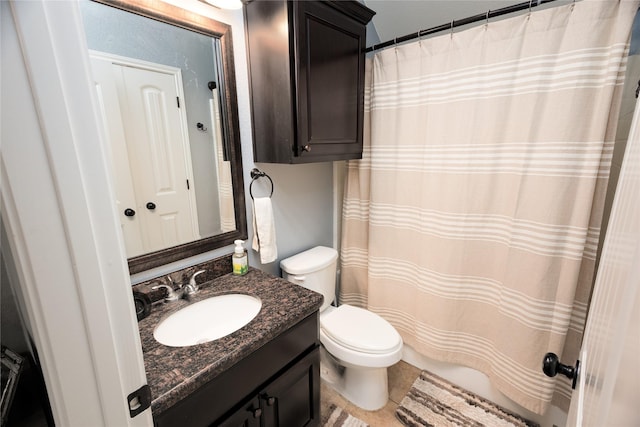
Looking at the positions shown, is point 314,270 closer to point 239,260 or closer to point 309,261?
point 309,261

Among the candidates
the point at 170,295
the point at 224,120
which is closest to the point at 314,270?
the point at 170,295

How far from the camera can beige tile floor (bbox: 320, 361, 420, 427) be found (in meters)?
1.50

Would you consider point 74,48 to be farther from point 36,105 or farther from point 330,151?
Answer: point 330,151

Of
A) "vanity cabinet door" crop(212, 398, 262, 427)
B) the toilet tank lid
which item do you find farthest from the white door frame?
the toilet tank lid

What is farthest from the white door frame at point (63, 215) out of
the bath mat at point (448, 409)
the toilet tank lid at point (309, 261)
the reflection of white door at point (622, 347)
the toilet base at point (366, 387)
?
the bath mat at point (448, 409)

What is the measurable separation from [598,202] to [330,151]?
44.4 inches

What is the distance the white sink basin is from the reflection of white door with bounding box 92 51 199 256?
280 mm

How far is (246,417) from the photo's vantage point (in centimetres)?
92

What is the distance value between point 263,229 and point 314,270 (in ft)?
1.25

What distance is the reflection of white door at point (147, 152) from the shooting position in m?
0.96

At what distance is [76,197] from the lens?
38 centimetres

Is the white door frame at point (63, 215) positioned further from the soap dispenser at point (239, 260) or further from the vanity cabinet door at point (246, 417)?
the soap dispenser at point (239, 260)

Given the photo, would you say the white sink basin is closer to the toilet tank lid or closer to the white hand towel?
the white hand towel

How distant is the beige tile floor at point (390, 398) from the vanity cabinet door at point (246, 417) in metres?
0.77
